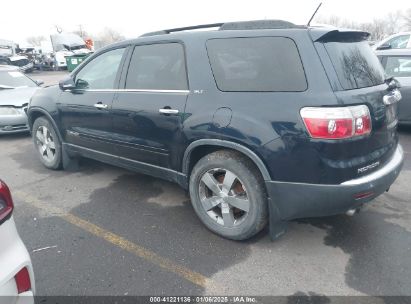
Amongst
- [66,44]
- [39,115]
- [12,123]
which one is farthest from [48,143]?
[66,44]

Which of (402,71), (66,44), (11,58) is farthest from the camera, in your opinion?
(66,44)

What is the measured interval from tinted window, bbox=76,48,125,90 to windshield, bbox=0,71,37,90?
15.9 ft

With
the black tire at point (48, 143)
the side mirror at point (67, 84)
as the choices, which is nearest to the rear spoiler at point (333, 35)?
the side mirror at point (67, 84)

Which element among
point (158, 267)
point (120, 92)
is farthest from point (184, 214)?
point (120, 92)

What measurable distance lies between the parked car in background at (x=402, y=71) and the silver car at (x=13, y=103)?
7.19m

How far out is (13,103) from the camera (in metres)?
6.95

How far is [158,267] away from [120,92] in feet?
6.34

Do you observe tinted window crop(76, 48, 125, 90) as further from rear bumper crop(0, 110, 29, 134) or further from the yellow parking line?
rear bumper crop(0, 110, 29, 134)

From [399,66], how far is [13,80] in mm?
8520

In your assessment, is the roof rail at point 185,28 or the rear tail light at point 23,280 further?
the roof rail at point 185,28

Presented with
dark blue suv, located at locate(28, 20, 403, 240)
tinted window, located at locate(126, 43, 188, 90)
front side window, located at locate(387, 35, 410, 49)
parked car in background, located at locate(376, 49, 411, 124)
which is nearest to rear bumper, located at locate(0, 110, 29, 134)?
dark blue suv, located at locate(28, 20, 403, 240)

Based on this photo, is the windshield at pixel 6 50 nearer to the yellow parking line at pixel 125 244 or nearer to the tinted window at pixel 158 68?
the yellow parking line at pixel 125 244

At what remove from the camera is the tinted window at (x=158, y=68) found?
3.24 meters

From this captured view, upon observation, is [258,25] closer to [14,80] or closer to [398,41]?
[14,80]
